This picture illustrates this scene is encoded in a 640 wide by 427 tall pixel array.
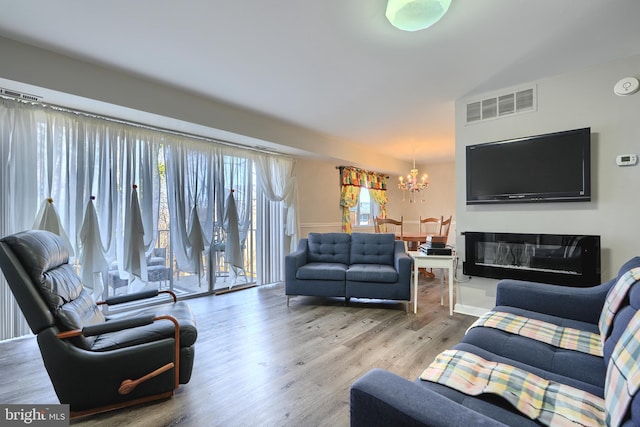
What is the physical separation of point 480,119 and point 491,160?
1.65 ft

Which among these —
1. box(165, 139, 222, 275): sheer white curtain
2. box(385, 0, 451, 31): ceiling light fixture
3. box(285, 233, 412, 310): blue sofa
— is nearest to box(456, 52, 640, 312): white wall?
box(285, 233, 412, 310): blue sofa

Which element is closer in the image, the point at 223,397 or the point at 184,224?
Result: the point at 223,397

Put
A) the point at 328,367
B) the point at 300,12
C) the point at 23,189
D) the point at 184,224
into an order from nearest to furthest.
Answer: the point at 300,12 < the point at 328,367 < the point at 23,189 < the point at 184,224

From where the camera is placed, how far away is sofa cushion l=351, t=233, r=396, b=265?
12.6ft

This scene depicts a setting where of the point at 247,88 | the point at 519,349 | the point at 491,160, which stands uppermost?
the point at 247,88

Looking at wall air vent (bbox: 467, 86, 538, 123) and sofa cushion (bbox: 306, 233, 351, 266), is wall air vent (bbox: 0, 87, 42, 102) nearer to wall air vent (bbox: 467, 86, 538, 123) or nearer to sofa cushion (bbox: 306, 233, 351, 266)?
sofa cushion (bbox: 306, 233, 351, 266)

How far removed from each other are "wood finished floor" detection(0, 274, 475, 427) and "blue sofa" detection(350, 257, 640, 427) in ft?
1.84

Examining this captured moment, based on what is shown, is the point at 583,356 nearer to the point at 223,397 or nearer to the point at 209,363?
the point at 223,397

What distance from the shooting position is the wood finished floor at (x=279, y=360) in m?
1.64

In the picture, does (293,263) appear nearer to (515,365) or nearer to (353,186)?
(515,365)

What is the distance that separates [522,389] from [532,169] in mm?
2525

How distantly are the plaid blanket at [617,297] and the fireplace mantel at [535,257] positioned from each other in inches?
53.8

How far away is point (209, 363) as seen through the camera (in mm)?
2205

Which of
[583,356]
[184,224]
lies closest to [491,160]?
[583,356]
